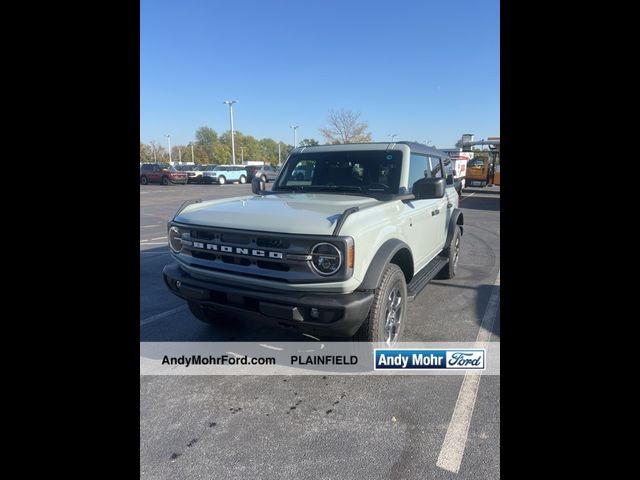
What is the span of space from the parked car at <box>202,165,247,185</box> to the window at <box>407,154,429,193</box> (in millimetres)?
32030

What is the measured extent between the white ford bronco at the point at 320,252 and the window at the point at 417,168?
4 centimetres

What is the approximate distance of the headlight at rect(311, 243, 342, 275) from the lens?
2.53 m

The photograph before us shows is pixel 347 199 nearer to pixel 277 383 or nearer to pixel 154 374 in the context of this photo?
pixel 277 383

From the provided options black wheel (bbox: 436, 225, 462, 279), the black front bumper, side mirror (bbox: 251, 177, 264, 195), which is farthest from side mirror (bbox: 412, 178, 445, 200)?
black wheel (bbox: 436, 225, 462, 279)

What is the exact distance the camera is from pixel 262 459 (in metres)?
2.13

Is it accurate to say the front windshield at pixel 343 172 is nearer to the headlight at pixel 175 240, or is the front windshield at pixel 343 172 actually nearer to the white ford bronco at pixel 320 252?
the white ford bronco at pixel 320 252

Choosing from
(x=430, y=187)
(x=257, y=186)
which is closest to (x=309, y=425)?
(x=430, y=187)

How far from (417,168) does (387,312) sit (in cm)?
201

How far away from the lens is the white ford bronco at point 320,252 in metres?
2.57

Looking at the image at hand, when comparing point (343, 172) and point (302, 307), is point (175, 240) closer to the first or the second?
point (302, 307)

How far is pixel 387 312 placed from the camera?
10.3 ft
